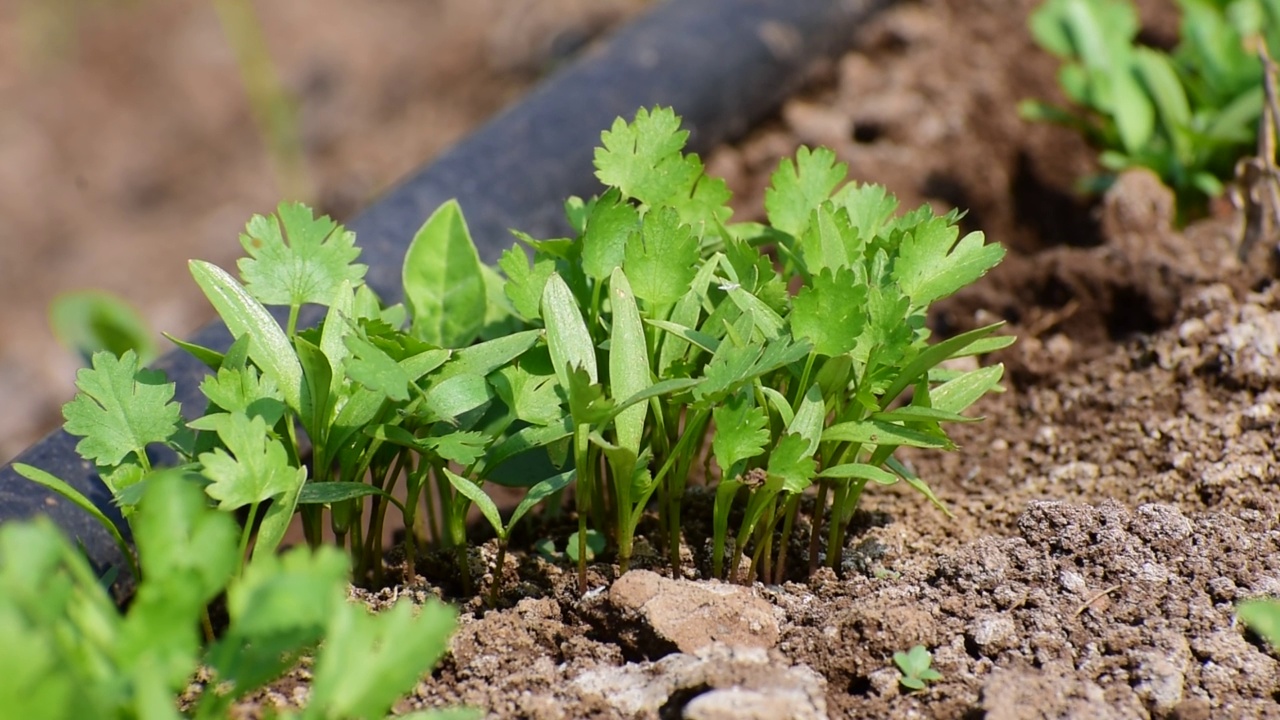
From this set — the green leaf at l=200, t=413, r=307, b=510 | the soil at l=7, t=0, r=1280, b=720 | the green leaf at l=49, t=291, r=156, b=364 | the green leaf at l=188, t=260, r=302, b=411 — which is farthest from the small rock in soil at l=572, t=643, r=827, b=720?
the green leaf at l=49, t=291, r=156, b=364

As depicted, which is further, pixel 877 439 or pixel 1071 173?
pixel 1071 173

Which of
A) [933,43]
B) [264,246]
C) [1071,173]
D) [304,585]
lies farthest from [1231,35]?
[304,585]

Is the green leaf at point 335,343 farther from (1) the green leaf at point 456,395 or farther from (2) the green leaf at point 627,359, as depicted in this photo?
(2) the green leaf at point 627,359

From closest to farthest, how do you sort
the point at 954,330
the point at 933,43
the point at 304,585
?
the point at 304,585, the point at 954,330, the point at 933,43

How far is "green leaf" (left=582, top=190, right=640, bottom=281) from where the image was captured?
1512mm

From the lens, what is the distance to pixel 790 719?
122 cm

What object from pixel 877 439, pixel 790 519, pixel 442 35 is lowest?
pixel 790 519

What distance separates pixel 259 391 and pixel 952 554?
0.91 meters

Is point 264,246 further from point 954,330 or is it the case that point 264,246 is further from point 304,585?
point 954,330

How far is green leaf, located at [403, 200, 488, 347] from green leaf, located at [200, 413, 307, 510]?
457 millimetres

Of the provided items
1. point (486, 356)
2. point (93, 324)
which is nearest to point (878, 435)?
point (486, 356)

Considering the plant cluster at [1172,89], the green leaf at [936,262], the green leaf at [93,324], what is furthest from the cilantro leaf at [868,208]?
the green leaf at [93,324]

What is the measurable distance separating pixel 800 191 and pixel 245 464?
823mm

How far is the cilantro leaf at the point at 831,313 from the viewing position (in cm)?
135
